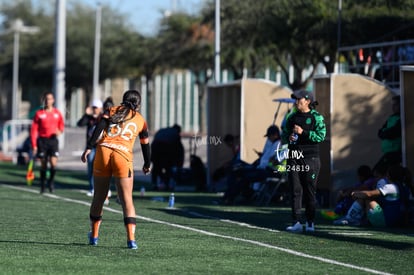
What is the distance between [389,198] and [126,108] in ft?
16.4

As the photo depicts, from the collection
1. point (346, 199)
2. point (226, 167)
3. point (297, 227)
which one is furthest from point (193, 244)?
point (226, 167)

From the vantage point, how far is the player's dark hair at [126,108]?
475 inches

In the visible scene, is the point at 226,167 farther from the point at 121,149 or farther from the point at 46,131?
the point at 121,149

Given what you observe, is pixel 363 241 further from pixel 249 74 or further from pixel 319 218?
pixel 249 74

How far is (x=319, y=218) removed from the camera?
56.5 feet

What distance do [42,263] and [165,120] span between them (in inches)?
2413

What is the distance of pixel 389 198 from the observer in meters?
15.5

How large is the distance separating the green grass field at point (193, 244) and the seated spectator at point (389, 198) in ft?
1.01

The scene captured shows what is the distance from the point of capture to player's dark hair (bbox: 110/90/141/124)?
12.1 meters

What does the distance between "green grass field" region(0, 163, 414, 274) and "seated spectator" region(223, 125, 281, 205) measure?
3.32 ft

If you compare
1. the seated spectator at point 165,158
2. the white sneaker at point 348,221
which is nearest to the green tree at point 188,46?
the seated spectator at point 165,158

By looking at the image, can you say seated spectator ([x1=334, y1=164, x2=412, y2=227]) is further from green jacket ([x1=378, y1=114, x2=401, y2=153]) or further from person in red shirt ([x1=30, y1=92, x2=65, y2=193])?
person in red shirt ([x1=30, y1=92, x2=65, y2=193])

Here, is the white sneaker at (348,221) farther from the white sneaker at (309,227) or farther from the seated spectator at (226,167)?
the seated spectator at (226,167)

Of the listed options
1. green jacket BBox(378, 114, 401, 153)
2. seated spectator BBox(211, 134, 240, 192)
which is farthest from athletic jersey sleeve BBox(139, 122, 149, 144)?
seated spectator BBox(211, 134, 240, 192)
